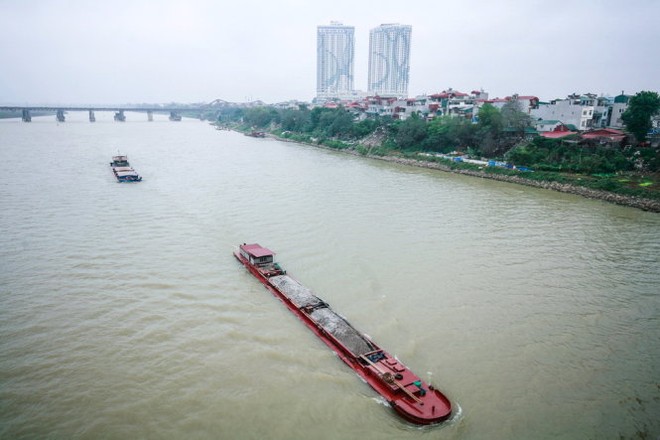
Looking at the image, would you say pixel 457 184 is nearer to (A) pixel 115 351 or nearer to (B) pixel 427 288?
(B) pixel 427 288

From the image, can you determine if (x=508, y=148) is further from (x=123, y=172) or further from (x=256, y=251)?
(x=123, y=172)

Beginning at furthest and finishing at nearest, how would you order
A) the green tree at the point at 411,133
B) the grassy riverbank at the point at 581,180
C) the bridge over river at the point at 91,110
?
the bridge over river at the point at 91,110
the green tree at the point at 411,133
the grassy riverbank at the point at 581,180

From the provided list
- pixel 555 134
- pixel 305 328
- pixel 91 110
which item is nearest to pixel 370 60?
pixel 91 110

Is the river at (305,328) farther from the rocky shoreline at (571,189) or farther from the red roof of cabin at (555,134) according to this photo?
the red roof of cabin at (555,134)

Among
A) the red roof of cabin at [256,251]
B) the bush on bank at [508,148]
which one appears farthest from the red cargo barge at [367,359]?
the bush on bank at [508,148]

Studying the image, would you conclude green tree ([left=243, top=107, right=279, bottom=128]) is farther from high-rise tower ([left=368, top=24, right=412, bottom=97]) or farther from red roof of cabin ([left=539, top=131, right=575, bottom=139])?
red roof of cabin ([left=539, top=131, right=575, bottom=139])

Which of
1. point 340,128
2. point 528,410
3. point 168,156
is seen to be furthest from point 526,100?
point 528,410
